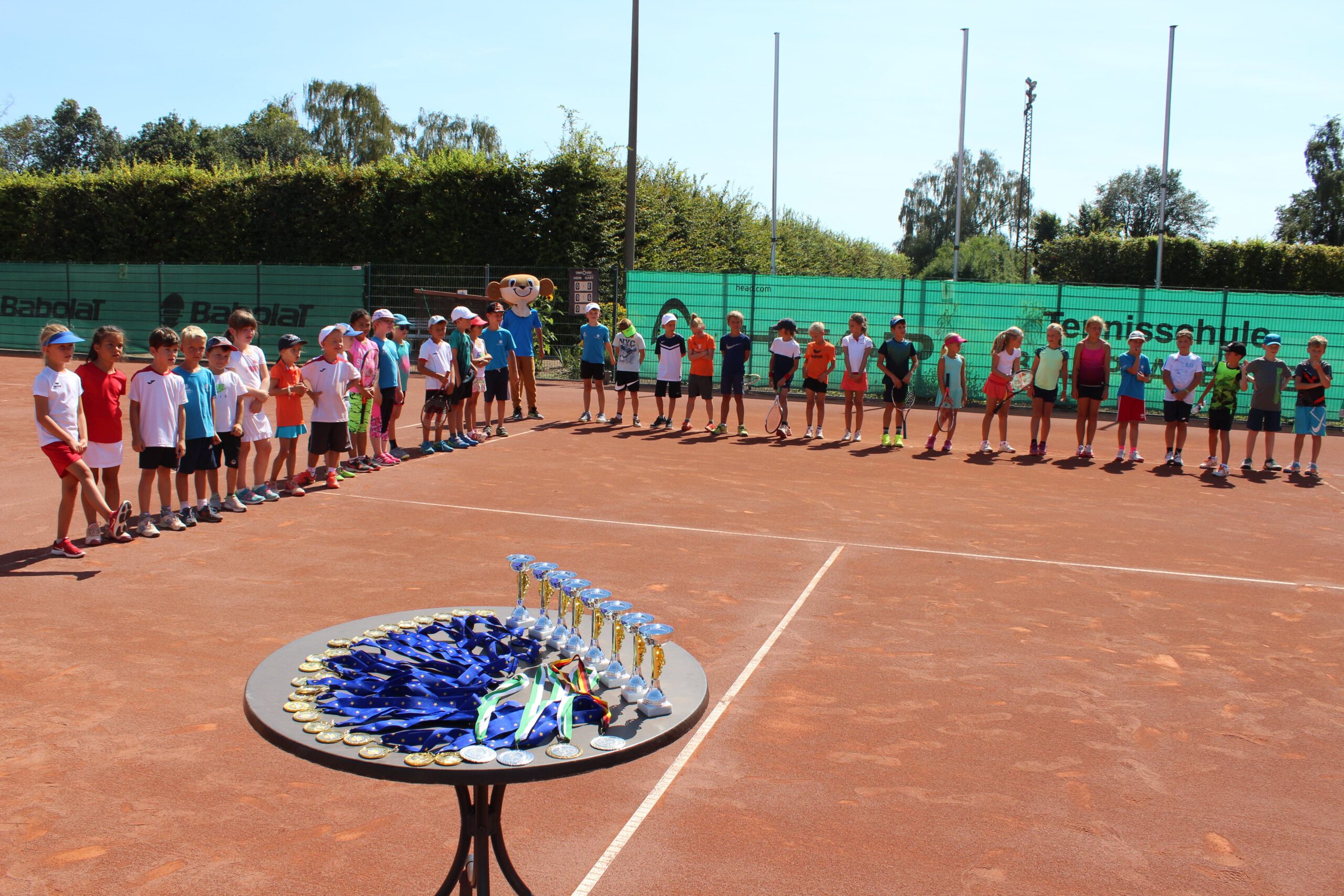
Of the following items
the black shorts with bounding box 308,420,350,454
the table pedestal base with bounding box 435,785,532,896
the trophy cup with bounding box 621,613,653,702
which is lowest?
the table pedestal base with bounding box 435,785,532,896

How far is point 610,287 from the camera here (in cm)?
2619

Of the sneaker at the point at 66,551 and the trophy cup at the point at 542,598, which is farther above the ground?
the trophy cup at the point at 542,598

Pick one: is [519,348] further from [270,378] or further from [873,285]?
[873,285]

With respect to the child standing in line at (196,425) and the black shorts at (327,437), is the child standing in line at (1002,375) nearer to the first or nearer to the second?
the black shorts at (327,437)

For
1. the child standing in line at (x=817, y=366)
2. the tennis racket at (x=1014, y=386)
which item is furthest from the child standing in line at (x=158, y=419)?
the tennis racket at (x=1014, y=386)

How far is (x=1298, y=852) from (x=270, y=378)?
950 cm

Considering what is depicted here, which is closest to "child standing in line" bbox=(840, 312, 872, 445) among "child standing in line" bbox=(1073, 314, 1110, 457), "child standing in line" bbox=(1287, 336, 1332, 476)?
"child standing in line" bbox=(1073, 314, 1110, 457)

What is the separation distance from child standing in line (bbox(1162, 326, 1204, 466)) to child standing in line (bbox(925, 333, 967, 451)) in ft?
8.70

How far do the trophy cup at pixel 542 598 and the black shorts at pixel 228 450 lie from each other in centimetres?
656

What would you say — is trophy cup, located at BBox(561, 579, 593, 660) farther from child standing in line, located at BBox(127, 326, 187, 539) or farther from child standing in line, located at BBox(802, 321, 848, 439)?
child standing in line, located at BBox(802, 321, 848, 439)

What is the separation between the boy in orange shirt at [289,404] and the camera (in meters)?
10.2

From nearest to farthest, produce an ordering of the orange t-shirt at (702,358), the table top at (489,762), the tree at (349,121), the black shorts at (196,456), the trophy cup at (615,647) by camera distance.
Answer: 1. the table top at (489,762)
2. the trophy cup at (615,647)
3. the black shorts at (196,456)
4. the orange t-shirt at (702,358)
5. the tree at (349,121)

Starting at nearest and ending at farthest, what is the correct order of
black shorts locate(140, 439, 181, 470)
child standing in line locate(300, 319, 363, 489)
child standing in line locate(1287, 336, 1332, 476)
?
black shorts locate(140, 439, 181, 470) < child standing in line locate(300, 319, 363, 489) < child standing in line locate(1287, 336, 1332, 476)

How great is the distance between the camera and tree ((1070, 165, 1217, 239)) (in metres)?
76.9
